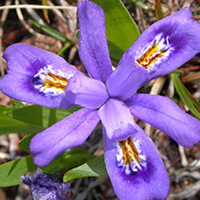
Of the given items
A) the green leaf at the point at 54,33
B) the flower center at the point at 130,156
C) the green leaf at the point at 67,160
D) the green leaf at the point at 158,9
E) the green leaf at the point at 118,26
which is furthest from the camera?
the green leaf at the point at 54,33

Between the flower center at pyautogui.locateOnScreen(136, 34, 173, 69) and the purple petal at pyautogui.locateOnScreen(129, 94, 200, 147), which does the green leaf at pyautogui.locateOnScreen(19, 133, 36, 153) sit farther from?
the flower center at pyautogui.locateOnScreen(136, 34, 173, 69)

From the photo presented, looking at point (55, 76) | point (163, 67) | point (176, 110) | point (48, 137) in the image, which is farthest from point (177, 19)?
point (48, 137)

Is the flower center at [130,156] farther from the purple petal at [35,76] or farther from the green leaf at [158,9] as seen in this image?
the green leaf at [158,9]

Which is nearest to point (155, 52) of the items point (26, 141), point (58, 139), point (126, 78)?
point (126, 78)

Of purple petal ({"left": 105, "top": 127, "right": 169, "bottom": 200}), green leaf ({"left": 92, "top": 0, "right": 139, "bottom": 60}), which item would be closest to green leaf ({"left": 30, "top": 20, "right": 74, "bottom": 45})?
green leaf ({"left": 92, "top": 0, "right": 139, "bottom": 60})

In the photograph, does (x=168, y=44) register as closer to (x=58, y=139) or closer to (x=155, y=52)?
(x=155, y=52)

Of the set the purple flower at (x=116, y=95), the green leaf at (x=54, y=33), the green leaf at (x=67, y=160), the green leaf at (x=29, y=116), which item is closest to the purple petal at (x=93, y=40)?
the purple flower at (x=116, y=95)
